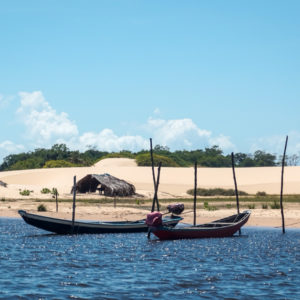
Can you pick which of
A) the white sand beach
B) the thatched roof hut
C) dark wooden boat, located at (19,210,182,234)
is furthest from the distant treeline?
dark wooden boat, located at (19,210,182,234)

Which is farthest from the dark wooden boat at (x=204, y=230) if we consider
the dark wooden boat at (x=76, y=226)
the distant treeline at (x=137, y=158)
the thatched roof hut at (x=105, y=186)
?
the distant treeline at (x=137, y=158)

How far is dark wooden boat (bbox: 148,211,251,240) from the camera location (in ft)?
127

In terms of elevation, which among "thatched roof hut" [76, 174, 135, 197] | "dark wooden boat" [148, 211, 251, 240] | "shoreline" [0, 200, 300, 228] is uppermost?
"thatched roof hut" [76, 174, 135, 197]

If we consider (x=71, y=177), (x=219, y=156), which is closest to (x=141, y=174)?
(x=71, y=177)

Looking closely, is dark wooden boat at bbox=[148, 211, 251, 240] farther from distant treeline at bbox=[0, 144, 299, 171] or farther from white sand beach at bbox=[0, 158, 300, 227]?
distant treeline at bbox=[0, 144, 299, 171]

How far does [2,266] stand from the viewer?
26.2 metres

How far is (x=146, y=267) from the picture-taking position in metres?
27.0

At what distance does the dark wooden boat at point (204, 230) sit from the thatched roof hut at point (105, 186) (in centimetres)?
2923

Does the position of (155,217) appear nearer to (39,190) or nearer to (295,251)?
(295,251)

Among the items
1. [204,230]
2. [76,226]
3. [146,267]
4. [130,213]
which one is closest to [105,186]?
[130,213]

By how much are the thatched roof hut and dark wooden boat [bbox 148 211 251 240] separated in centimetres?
2923

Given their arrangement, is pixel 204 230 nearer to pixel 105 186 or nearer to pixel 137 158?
pixel 105 186

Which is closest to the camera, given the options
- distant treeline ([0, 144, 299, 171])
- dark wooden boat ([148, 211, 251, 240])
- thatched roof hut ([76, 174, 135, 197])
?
dark wooden boat ([148, 211, 251, 240])

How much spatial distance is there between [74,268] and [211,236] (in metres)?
15.9
